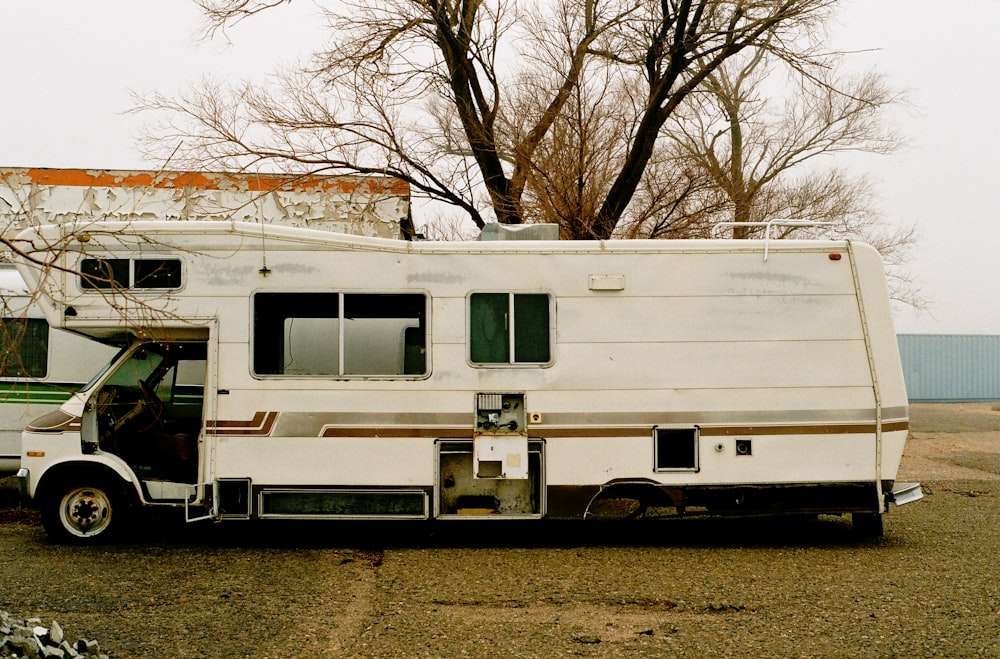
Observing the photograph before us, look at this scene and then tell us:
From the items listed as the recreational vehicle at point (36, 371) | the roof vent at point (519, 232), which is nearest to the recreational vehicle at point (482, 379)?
the roof vent at point (519, 232)

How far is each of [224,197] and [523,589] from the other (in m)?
8.22

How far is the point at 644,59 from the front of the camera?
48.1 feet

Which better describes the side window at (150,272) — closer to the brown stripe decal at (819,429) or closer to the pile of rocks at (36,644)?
the pile of rocks at (36,644)

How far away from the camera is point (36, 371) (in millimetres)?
11195

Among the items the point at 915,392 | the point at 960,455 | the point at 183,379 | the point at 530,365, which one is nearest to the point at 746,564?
the point at 530,365

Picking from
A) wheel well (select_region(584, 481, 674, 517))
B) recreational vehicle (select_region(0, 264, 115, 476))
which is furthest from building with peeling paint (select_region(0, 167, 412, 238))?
wheel well (select_region(584, 481, 674, 517))

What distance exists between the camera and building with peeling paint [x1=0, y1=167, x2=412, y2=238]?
13211 millimetres

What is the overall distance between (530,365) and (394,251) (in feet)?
5.49

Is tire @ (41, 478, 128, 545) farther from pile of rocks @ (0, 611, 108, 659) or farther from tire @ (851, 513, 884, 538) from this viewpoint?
tire @ (851, 513, 884, 538)

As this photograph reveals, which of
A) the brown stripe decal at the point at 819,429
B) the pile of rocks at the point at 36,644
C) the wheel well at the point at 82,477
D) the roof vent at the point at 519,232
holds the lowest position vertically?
the pile of rocks at the point at 36,644

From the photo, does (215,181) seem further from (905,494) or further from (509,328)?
(905,494)

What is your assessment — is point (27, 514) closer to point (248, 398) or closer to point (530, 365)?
point (248, 398)

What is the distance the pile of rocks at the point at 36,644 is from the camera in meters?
4.96

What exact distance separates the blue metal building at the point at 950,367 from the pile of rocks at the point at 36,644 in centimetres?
3785
